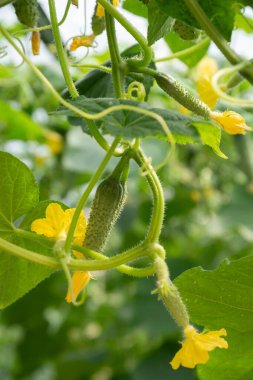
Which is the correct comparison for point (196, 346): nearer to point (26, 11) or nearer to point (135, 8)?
point (26, 11)

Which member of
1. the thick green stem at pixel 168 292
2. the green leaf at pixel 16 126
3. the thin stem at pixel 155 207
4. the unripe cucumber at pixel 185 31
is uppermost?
the unripe cucumber at pixel 185 31

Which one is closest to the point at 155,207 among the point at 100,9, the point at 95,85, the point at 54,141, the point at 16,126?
the point at 100,9

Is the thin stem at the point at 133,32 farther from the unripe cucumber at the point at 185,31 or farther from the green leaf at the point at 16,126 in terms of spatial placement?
the green leaf at the point at 16,126

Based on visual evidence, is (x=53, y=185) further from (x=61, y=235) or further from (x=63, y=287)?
(x=61, y=235)

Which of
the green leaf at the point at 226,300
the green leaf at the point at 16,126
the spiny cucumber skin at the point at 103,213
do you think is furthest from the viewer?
the green leaf at the point at 16,126

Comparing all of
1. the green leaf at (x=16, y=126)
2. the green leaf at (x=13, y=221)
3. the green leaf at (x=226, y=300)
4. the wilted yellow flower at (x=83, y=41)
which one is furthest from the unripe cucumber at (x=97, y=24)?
the green leaf at (x=16, y=126)

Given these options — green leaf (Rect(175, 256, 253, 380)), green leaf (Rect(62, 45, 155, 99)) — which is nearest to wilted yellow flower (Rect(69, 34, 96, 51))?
green leaf (Rect(62, 45, 155, 99))

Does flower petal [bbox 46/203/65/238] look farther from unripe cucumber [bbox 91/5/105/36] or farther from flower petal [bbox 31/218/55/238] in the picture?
unripe cucumber [bbox 91/5/105/36]
